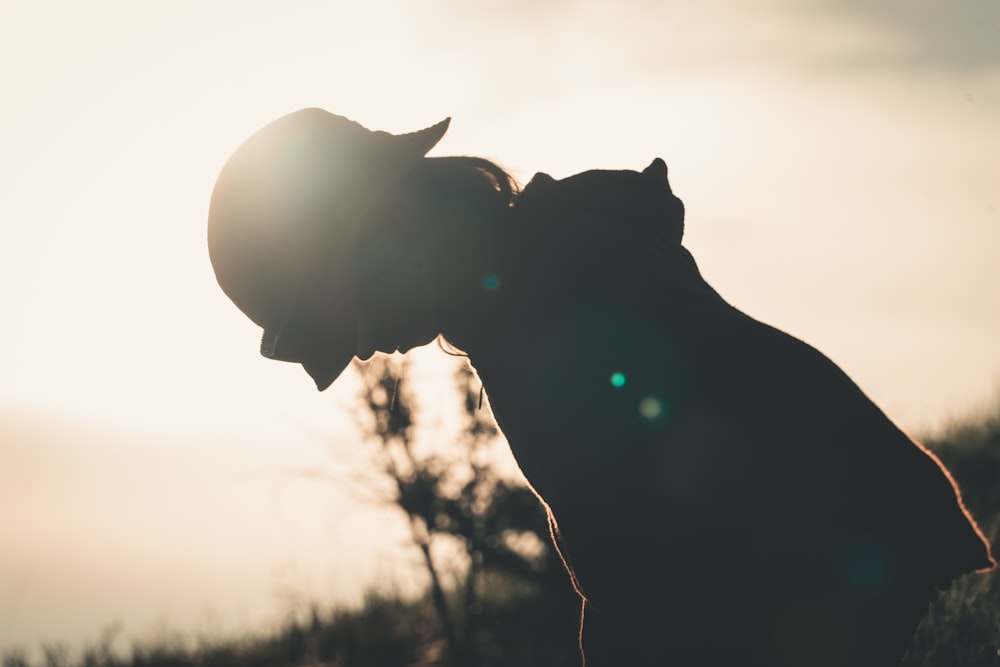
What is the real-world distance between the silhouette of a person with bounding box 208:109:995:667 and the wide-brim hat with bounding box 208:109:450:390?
1 cm

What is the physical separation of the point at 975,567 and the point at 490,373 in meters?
1.23

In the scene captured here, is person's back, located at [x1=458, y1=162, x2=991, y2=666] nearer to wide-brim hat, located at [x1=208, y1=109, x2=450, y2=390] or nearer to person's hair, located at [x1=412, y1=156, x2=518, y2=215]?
person's hair, located at [x1=412, y1=156, x2=518, y2=215]

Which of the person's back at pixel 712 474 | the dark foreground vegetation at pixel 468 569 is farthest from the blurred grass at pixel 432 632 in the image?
the person's back at pixel 712 474

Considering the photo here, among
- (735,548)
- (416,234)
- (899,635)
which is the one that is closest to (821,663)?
(899,635)

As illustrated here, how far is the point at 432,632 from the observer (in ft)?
24.7

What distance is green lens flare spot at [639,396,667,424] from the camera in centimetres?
217

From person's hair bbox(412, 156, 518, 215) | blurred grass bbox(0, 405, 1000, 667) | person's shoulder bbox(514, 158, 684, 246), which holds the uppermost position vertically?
person's hair bbox(412, 156, 518, 215)

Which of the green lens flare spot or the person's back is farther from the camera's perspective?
the green lens flare spot

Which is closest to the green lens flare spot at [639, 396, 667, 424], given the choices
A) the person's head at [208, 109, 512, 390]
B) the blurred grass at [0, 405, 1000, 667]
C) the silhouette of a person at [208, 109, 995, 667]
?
the silhouette of a person at [208, 109, 995, 667]

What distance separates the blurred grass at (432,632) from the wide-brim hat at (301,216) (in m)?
3.83

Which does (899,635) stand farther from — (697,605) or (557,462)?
(557,462)

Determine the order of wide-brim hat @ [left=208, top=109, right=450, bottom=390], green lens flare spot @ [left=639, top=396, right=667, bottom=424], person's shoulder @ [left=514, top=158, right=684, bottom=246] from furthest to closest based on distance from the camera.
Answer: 1. wide-brim hat @ [left=208, top=109, right=450, bottom=390]
2. person's shoulder @ [left=514, top=158, right=684, bottom=246]
3. green lens flare spot @ [left=639, top=396, right=667, bottom=424]

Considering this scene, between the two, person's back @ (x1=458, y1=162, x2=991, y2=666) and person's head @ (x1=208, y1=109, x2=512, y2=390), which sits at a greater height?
person's head @ (x1=208, y1=109, x2=512, y2=390)

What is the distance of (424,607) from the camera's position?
834 centimetres
